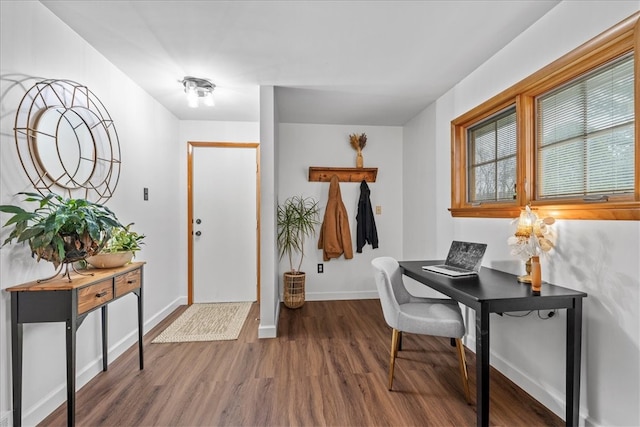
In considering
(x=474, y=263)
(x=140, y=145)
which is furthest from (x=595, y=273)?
(x=140, y=145)

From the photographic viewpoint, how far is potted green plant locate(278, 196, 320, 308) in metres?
3.42

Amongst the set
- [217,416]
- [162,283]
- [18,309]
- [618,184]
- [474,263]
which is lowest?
[217,416]

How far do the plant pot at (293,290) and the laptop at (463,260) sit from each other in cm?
162

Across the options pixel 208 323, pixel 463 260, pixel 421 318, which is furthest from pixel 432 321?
pixel 208 323

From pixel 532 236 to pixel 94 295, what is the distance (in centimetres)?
245

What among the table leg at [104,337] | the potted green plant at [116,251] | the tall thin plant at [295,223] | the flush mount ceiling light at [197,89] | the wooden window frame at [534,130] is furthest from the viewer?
the tall thin plant at [295,223]

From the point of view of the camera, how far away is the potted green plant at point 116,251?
6.15 feet

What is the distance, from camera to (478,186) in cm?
250

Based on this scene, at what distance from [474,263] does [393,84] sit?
169 centimetres

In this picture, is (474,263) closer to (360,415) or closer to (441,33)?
(360,415)

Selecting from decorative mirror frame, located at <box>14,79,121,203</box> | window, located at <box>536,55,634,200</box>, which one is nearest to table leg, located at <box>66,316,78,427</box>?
decorative mirror frame, located at <box>14,79,121,203</box>

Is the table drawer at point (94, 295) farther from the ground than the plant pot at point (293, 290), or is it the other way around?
the table drawer at point (94, 295)

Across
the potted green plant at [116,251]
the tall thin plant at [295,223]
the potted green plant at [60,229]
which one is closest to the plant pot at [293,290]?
the tall thin plant at [295,223]

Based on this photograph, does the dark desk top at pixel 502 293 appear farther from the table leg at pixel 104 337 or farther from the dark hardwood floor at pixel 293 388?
the table leg at pixel 104 337
